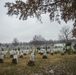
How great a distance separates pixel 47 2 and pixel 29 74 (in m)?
4.09

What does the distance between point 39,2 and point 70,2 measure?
5.55 feet

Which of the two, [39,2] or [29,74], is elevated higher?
[39,2]

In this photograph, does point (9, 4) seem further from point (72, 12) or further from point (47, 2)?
point (72, 12)

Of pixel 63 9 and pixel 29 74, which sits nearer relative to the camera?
pixel 29 74

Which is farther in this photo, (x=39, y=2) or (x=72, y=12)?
(x=72, y=12)

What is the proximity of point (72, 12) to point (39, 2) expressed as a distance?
217cm

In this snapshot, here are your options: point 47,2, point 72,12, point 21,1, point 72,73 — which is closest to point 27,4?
point 21,1

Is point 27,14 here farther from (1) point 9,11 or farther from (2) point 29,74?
(2) point 29,74

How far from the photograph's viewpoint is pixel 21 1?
11.7 metres

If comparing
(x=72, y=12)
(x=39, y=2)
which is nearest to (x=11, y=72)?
(x=39, y=2)

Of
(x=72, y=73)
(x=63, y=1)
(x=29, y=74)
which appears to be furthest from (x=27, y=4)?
(x=72, y=73)

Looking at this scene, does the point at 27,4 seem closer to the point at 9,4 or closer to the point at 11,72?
the point at 9,4

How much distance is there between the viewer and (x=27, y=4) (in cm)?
1177

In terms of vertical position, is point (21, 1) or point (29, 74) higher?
point (21, 1)
